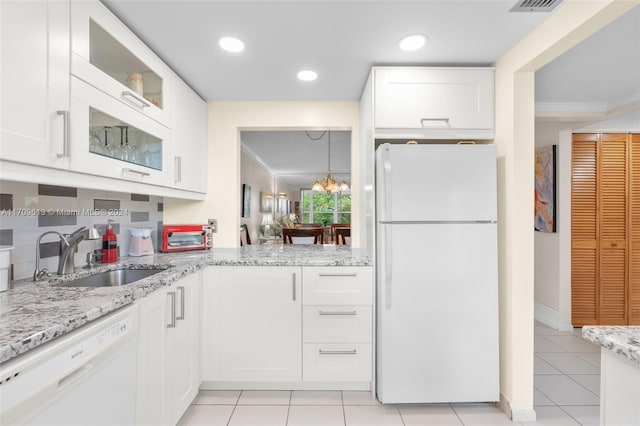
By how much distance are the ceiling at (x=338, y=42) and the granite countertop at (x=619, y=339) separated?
144cm

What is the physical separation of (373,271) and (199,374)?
4.28 feet

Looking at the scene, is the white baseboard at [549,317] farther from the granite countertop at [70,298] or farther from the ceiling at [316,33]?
the ceiling at [316,33]

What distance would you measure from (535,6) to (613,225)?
9.47 feet

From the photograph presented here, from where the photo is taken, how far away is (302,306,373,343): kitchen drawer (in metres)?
2.04

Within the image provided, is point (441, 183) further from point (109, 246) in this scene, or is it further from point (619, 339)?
point (109, 246)

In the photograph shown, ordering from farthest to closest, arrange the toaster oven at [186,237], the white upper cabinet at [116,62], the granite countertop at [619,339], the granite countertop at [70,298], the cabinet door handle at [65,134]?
the toaster oven at [186,237] < the white upper cabinet at [116,62] < the cabinet door handle at [65,134] < the granite countertop at [70,298] < the granite countertop at [619,339]

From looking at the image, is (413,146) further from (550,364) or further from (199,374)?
(550,364)

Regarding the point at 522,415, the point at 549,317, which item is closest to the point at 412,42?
the point at 522,415

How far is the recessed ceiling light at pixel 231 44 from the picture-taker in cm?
176

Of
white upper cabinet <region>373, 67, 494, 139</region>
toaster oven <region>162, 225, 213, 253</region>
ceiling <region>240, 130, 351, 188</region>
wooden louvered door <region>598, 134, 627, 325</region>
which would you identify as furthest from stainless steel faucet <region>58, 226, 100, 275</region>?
wooden louvered door <region>598, 134, 627, 325</region>

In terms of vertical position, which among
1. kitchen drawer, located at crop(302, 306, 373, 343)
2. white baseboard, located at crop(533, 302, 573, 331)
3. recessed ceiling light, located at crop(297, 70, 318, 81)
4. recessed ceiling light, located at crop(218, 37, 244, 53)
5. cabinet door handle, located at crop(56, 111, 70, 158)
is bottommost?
white baseboard, located at crop(533, 302, 573, 331)

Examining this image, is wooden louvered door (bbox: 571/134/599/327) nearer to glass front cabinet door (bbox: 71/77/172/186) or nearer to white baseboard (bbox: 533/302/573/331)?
white baseboard (bbox: 533/302/573/331)

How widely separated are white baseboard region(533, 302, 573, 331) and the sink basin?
12.3ft

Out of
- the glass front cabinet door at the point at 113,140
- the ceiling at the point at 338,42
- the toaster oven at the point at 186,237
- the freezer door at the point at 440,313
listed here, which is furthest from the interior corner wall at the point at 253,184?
the freezer door at the point at 440,313
